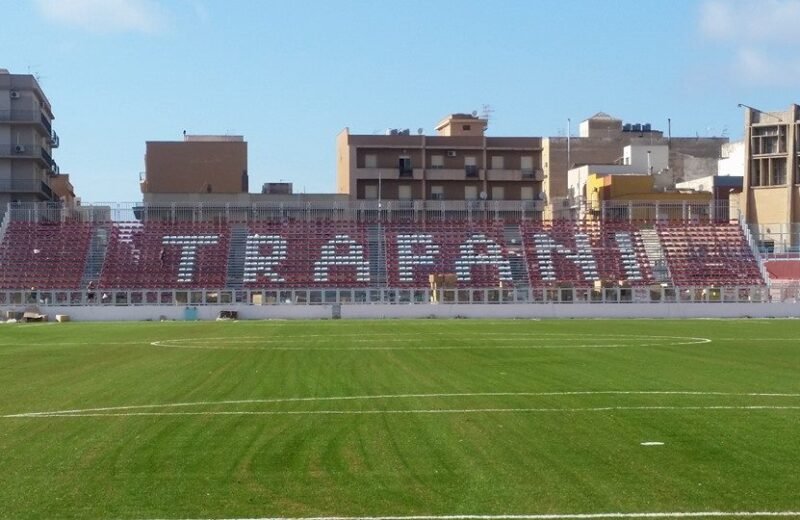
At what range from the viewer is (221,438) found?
859 inches

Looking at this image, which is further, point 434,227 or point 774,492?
point 434,227

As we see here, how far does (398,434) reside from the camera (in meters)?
22.1

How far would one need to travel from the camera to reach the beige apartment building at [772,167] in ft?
403

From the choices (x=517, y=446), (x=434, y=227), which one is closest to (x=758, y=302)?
(x=434, y=227)

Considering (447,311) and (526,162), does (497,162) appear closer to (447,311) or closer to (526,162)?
(526,162)

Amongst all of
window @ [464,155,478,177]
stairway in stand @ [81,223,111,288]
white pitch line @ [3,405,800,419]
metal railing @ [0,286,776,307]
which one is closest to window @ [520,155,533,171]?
window @ [464,155,478,177]

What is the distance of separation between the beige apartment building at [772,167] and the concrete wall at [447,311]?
37552 mm

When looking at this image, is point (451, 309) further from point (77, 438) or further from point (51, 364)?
point (77, 438)

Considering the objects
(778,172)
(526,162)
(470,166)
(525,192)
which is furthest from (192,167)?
(778,172)

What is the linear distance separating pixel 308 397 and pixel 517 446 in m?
8.97

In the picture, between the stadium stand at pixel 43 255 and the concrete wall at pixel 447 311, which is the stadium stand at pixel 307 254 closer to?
the concrete wall at pixel 447 311

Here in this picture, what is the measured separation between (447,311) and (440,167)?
62852 millimetres

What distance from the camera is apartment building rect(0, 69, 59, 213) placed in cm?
12038

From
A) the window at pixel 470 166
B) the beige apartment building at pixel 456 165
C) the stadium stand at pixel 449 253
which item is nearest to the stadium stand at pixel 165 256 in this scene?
the stadium stand at pixel 449 253
